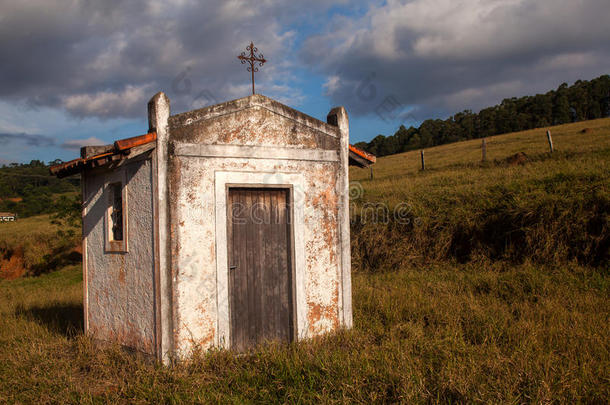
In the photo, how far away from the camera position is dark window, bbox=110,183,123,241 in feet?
19.2

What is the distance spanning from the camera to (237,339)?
5289 millimetres

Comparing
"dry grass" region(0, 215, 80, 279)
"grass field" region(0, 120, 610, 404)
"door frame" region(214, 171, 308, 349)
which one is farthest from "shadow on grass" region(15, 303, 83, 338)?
"dry grass" region(0, 215, 80, 279)

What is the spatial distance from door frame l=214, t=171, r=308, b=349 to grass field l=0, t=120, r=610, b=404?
13.5 inches

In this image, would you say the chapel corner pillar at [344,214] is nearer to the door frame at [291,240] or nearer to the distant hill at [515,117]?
the door frame at [291,240]

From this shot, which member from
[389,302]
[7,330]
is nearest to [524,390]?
[389,302]

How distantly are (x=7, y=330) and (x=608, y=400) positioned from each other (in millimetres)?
9002

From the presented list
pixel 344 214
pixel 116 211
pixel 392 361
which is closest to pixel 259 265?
pixel 344 214

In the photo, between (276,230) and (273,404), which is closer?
(273,404)

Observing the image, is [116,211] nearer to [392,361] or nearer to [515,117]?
[392,361]

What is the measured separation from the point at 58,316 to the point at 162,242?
16.5 feet

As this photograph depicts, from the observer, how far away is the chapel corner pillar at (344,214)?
234 inches

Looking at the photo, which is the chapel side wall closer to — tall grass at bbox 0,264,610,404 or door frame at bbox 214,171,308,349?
tall grass at bbox 0,264,610,404

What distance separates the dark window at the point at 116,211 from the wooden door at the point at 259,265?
181 cm

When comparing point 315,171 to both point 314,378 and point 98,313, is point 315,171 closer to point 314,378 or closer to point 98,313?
point 314,378
